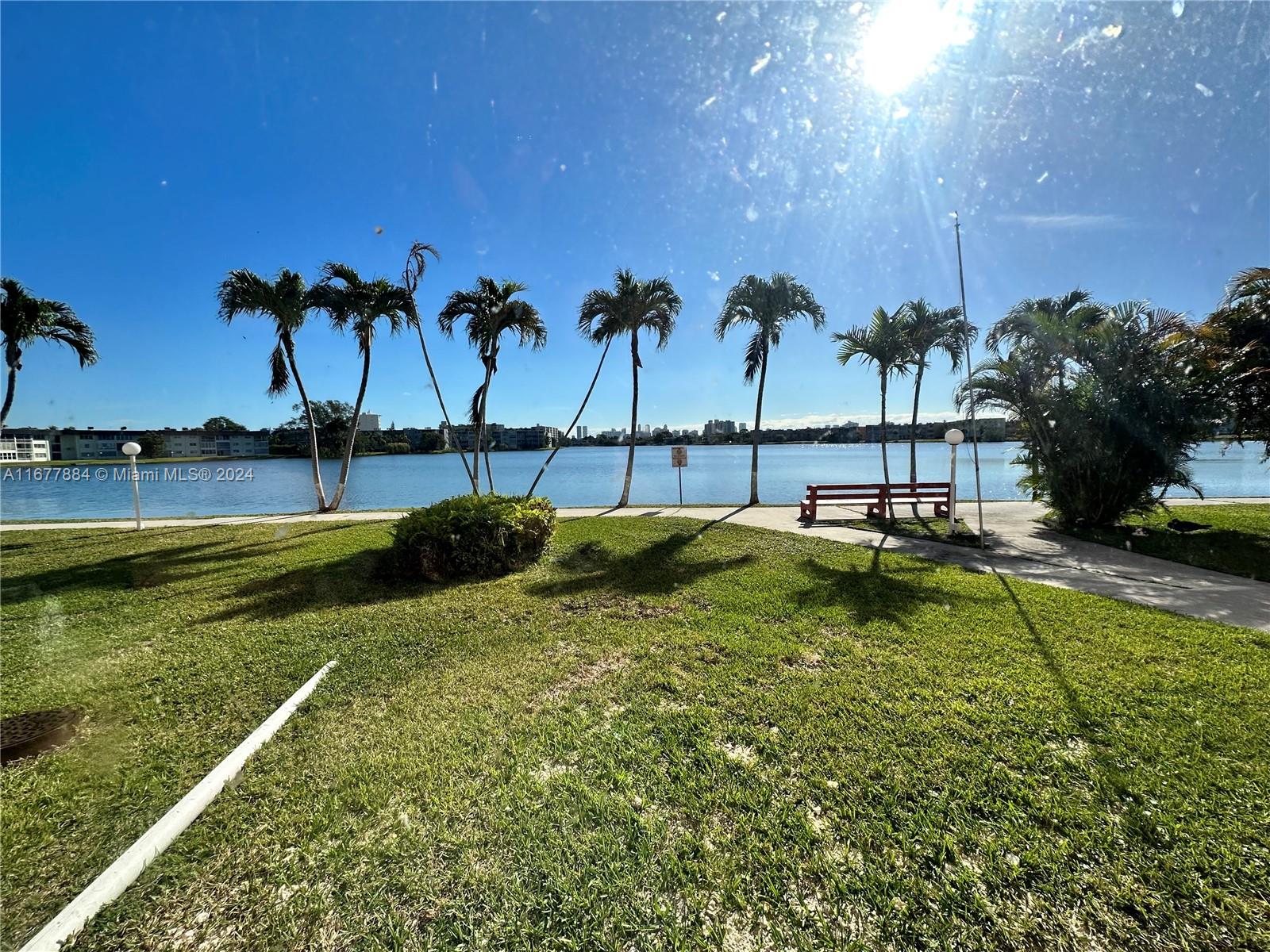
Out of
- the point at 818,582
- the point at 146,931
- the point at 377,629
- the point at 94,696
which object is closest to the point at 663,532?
the point at 818,582

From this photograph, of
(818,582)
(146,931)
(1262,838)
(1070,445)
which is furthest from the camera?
(1070,445)

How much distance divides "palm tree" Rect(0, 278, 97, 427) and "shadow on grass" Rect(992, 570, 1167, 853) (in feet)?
53.1

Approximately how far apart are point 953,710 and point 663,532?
745 cm

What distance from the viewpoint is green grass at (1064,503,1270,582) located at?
24.0 feet

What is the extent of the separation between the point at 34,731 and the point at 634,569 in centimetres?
594

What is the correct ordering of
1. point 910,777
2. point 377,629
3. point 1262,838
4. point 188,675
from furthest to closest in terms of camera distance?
point 377,629
point 188,675
point 910,777
point 1262,838

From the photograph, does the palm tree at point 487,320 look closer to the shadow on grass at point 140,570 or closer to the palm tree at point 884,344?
the shadow on grass at point 140,570

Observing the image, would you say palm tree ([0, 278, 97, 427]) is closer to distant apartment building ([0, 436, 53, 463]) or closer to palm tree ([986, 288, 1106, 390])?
distant apartment building ([0, 436, 53, 463])

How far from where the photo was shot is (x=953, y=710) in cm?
326

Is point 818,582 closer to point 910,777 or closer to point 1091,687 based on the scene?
point 1091,687

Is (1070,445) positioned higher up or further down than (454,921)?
higher up

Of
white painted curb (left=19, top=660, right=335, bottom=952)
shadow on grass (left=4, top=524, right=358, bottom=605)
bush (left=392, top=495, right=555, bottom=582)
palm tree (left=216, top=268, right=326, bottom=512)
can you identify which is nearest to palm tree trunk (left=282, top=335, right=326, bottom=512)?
palm tree (left=216, top=268, right=326, bottom=512)

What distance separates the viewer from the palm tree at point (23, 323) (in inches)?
349

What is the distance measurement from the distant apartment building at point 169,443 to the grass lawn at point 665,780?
3743 centimetres
